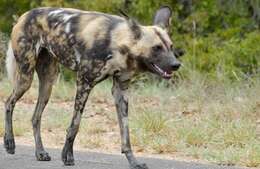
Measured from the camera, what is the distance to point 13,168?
7.57 metres

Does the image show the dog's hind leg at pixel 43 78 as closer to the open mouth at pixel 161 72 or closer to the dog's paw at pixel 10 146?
the dog's paw at pixel 10 146

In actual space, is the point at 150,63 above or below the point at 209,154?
above

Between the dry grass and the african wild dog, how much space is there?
155cm

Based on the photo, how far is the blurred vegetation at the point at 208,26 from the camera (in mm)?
15945

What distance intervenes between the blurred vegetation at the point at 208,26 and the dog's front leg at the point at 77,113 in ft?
25.1

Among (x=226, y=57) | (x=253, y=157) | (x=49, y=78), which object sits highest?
(x=49, y=78)

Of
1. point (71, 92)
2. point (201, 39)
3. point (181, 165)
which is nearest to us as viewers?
point (181, 165)

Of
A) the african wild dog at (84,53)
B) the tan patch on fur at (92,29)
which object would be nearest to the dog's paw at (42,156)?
the african wild dog at (84,53)

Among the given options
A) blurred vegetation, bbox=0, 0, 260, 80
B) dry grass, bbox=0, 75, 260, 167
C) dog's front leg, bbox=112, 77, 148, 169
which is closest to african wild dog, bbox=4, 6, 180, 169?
dog's front leg, bbox=112, 77, 148, 169

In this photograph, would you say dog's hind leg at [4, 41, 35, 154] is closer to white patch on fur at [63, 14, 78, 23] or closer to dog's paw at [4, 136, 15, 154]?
dog's paw at [4, 136, 15, 154]

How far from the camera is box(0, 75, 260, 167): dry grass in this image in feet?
30.5

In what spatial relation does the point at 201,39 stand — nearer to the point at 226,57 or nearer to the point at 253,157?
the point at 226,57

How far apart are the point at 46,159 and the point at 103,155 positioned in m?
0.76

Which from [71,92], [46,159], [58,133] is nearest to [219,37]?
[71,92]
